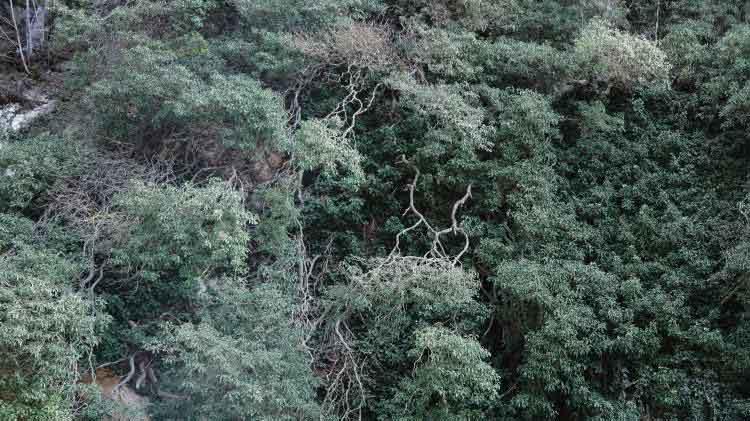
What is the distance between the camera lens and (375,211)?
11.9m

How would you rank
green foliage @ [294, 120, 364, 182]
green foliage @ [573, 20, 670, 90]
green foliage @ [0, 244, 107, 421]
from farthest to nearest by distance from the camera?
1. green foliage @ [573, 20, 670, 90]
2. green foliage @ [294, 120, 364, 182]
3. green foliage @ [0, 244, 107, 421]

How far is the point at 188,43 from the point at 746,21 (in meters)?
Result: 9.12

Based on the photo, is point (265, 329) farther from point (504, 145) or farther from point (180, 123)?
point (504, 145)

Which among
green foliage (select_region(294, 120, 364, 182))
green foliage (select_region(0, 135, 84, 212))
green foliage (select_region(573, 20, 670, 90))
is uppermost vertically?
green foliage (select_region(573, 20, 670, 90))

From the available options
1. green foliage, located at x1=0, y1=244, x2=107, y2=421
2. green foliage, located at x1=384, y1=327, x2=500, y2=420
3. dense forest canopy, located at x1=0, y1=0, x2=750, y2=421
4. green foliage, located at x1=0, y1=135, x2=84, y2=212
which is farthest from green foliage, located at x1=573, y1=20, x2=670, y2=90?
green foliage, located at x1=0, y1=244, x2=107, y2=421

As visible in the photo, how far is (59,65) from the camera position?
12844mm

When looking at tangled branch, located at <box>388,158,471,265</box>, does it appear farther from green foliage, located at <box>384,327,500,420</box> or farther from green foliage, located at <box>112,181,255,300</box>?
green foliage, located at <box>112,181,255,300</box>

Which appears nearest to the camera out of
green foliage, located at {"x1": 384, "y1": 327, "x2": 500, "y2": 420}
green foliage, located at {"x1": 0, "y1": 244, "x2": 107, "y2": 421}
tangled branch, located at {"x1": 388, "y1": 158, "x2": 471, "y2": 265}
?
green foliage, located at {"x1": 0, "y1": 244, "x2": 107, "y2": 421}

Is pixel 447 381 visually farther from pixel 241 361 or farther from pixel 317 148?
pixel 317 148

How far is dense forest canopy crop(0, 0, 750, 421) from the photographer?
28.3 ft

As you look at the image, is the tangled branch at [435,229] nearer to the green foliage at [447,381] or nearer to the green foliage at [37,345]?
the green foliage at [447,381]

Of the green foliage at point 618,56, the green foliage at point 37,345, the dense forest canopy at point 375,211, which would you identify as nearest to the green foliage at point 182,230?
the dense forest canopy at point 375,211

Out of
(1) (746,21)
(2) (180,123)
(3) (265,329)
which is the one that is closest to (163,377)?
(3) (265,329)

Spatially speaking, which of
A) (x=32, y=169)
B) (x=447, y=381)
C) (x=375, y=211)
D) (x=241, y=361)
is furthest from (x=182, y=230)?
(x=375, y=211)
